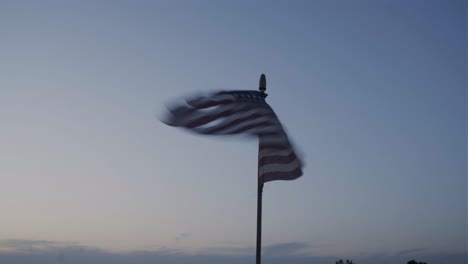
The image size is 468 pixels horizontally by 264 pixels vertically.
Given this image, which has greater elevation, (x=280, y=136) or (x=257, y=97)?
(x=257, y=97)

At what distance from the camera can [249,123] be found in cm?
1930

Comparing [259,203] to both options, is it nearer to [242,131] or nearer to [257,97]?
[242,131]

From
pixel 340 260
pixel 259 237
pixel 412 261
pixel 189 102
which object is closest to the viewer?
pixel 259 237

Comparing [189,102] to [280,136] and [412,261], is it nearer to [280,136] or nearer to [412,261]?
[280,136]

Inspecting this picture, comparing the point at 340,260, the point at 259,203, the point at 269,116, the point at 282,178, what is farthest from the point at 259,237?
the point at 340,260

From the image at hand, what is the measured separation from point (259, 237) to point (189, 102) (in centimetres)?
426

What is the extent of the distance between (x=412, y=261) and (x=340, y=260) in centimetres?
1077

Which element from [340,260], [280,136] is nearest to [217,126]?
[280,136]

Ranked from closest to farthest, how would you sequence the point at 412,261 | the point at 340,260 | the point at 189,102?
the point at 189,102
the point at 340,260
the point at 412,261

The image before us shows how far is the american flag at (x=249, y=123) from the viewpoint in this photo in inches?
735

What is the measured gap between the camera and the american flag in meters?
18.7

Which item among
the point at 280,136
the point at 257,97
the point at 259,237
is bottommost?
the point at 259,237

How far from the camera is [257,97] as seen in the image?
20.0m

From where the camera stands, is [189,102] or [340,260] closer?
[189,102]
